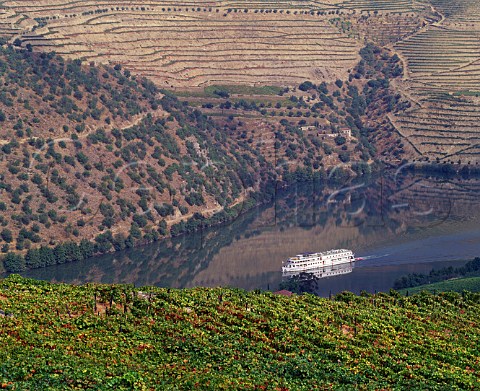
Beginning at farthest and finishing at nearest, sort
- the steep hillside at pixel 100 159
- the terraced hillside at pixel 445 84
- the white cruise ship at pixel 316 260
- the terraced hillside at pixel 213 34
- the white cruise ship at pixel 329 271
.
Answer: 1. the terraced hillside at pixel 445 84
2. the terraced hillside at pixel 213 34
3. the steep hillside at pixel 100 159
4. the white cruise ship at pixel 316 260
5. the white cruise ship at pixel 329 271

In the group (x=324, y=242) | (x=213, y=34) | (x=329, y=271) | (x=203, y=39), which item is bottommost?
(x=324, y=242)

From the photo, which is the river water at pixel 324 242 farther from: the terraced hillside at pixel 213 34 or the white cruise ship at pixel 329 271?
the terraced hillside at pixel 213 34

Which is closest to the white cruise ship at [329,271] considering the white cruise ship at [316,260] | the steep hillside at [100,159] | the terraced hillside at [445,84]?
the white cruise ship at [316,260]

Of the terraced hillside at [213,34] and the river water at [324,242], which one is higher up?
the terraced hillside at [213,34]

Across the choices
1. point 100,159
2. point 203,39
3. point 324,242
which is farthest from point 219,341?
point 203,39

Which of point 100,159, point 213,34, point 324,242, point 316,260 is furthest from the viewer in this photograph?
point 213,34

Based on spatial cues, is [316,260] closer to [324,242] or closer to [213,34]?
[324,242]

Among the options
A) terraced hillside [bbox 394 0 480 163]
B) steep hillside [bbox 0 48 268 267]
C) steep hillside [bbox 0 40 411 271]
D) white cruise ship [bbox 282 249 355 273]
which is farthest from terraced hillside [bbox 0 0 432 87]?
white cruise ship [bbox 282 249 355 273]

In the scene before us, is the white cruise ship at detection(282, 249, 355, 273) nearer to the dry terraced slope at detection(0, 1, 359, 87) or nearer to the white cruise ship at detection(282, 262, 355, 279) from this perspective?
the white cruise ship at detection(282, 262, 355, 279)

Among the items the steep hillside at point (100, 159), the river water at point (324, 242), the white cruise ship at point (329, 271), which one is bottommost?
the river water at point (324, 242)
